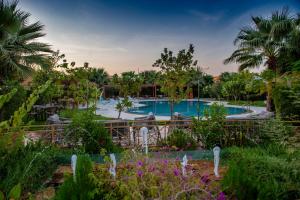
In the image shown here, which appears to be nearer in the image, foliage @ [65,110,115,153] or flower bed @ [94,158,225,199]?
flower bed @ [94,158,225,199]

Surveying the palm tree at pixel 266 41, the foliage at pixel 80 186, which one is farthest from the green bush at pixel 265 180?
the palm tree at pixel 266 41

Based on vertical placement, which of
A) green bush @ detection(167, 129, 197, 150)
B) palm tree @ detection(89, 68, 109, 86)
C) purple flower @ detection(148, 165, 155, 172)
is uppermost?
palm tree @ detection(89, 68, 109, 86)

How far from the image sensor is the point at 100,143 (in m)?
5.58

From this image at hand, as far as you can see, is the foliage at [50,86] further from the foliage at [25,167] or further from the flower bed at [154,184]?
the flower bed at [154,184]

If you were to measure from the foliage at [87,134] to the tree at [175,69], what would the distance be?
5400 millimetres

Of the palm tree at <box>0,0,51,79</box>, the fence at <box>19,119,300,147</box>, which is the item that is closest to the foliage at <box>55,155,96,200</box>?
the fence at <box>19,119,300,147</box>

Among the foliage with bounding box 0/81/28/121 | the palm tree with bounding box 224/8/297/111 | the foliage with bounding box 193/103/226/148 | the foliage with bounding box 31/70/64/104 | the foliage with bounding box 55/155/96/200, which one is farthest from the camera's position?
the palm tree with bounding box 224/8/297/111

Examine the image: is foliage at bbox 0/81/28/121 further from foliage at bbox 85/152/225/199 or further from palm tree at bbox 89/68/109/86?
palm tree at bbox 89/68/109/86

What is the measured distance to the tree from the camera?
10.9 m

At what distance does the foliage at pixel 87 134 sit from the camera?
5.58 m

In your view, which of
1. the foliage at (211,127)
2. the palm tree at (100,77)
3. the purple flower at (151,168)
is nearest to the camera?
the purple flower at (151,168)

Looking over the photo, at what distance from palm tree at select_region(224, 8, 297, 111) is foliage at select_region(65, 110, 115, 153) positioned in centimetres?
943

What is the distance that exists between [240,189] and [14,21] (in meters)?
7.57

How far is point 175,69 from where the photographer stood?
1102cm
